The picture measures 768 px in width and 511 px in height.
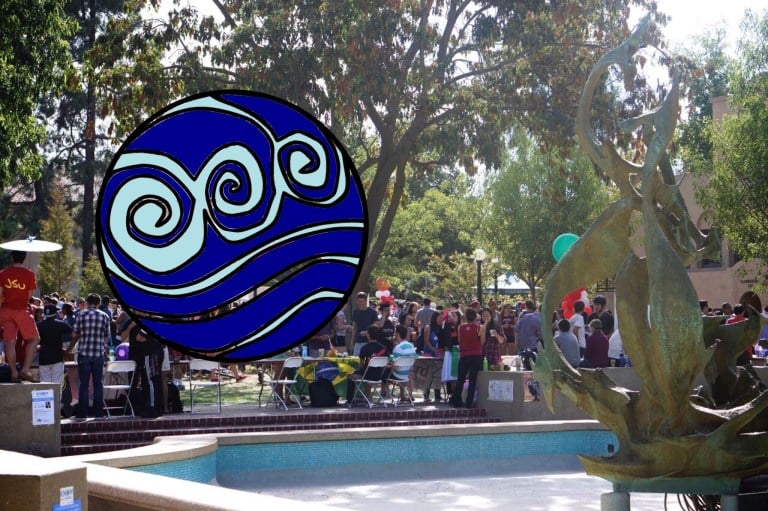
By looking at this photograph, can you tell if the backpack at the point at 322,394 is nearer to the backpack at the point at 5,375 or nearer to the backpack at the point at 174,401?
the backpack at the point at 174,401

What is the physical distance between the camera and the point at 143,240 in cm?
1027

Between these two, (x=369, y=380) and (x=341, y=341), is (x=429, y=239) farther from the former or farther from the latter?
(x=369, y=380)

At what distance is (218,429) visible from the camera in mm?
14242

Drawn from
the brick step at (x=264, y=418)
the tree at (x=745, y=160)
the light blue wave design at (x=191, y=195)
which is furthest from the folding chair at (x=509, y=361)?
the tree at (x=745, y=160)

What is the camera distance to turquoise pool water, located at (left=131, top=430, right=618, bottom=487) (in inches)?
491

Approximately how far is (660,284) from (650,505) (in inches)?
173

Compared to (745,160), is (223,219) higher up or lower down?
lower down

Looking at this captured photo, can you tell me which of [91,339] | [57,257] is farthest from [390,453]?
[57,257]

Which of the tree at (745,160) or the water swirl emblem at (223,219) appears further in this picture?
the tree at (745,160)

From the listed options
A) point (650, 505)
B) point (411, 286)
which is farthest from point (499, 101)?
point (411, 286)

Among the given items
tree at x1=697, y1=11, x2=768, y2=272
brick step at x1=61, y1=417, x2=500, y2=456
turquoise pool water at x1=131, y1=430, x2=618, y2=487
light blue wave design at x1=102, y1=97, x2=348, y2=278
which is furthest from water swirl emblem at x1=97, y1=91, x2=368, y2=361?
tree at x1=697, y1=11, x2=768, y2=272

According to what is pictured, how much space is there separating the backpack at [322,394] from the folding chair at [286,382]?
253mm

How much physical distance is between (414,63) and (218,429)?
924cm

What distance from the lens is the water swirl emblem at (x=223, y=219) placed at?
406 inches
